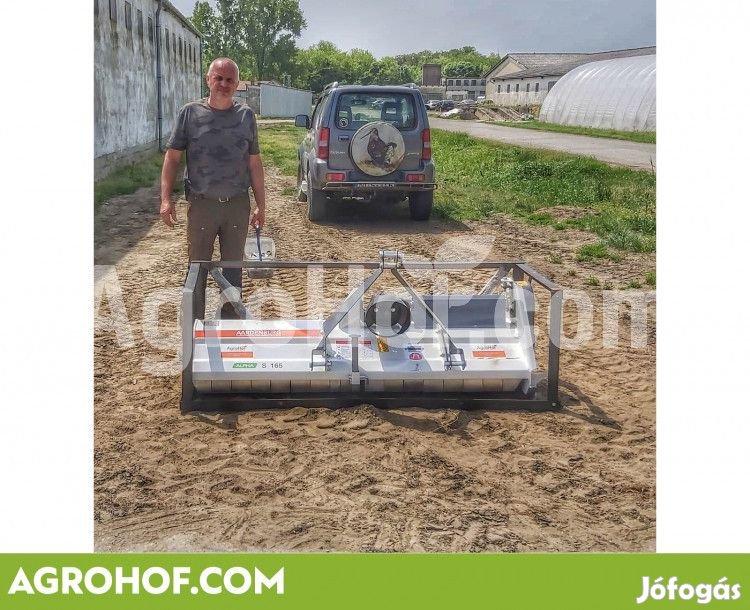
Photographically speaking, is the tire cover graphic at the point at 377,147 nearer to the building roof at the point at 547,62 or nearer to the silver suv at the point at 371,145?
the silver suv at the point at 371,145

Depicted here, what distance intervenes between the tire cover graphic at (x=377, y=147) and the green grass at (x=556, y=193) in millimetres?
1717

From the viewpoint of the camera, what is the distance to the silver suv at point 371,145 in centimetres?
1223

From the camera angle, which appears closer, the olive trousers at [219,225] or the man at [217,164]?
the man at [217,164]

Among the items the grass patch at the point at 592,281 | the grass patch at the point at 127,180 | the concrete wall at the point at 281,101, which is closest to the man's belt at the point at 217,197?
the grass patch at the point at 592,281

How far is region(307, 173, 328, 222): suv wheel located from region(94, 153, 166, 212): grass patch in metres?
3.59

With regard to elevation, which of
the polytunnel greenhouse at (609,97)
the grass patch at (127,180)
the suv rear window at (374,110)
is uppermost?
the polytunnel greenhouse at (609,97)

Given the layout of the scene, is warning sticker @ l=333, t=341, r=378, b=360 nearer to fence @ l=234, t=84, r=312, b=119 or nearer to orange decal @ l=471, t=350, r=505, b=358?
orange decal @ l=471, t=350, r=505, b=358

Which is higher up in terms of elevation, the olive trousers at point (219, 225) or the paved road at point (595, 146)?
the paved road at point (595, 146)

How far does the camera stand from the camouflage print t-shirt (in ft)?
19.6

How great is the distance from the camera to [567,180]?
16.8 meters

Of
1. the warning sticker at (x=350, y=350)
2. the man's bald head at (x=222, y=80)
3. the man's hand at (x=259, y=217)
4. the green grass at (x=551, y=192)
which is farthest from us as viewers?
the green grass at (x=551, y=192)

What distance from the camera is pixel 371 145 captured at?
40.1 feet

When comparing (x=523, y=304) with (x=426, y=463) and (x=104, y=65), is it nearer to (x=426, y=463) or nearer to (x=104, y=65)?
(x=426, y=463)

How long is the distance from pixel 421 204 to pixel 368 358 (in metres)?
7.64
